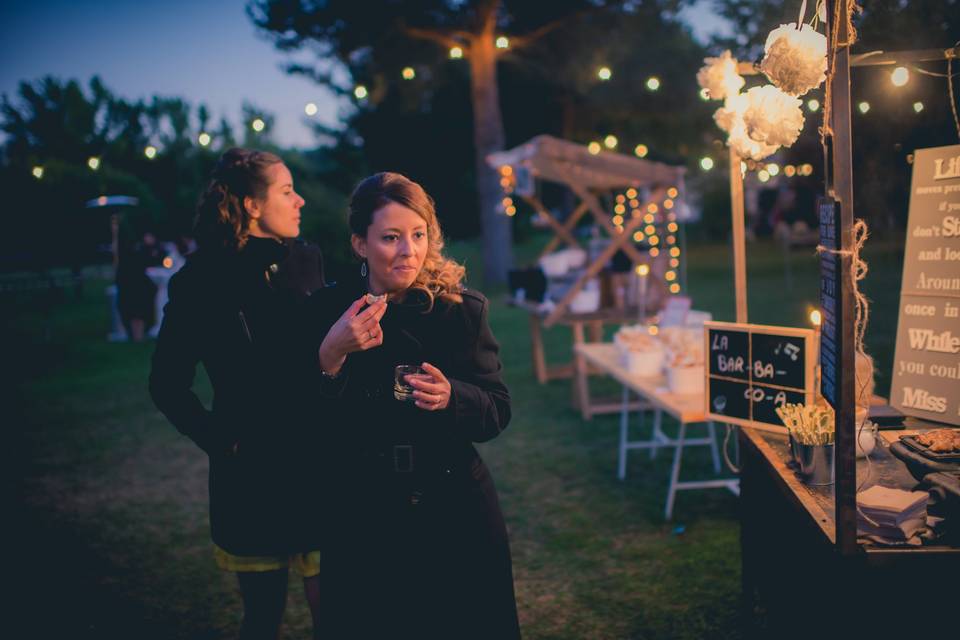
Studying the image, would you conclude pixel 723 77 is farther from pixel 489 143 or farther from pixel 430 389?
pixel 489 143

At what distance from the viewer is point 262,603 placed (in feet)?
7.63

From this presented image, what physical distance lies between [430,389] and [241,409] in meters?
0.75

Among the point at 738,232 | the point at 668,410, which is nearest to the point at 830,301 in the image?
the point at 738,232

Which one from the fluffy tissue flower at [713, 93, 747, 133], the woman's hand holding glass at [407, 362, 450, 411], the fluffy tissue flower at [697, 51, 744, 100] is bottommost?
the woman's hand holding glass at [407, 362, 450, 411]

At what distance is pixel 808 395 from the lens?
9.34 feet

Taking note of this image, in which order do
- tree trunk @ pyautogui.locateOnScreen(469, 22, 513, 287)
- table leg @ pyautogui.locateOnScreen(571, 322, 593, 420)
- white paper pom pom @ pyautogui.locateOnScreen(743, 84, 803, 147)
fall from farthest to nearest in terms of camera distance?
1. tree trunk @ pyautogui.locateOnScreen(469, 22, 513, 287)
2. table leg @ pyautogui.locateOnScreen(571, 322, 593, 420)
3. white paper pom pom @ pyautogui.locateOnScreen(743, 84, 803, 147)

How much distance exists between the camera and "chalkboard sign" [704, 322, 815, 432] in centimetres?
287

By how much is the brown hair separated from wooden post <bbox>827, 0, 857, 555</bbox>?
5.75ft

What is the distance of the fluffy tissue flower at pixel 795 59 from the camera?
2080 mm

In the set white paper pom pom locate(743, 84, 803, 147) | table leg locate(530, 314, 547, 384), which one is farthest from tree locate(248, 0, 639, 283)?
white paper pom pom locate(743, 84, 803, 147)

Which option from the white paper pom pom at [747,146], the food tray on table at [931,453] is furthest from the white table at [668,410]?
the white paper pom pom at [747,146]

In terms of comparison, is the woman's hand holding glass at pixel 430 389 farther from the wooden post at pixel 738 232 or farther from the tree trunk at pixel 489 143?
the tree trunk at pixel 489 143

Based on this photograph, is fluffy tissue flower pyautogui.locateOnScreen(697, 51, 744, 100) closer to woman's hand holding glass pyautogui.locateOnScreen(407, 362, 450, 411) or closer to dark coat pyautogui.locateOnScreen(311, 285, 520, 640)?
dark coat pyautogui.locateOnScreen(311, 285, 520, 640)

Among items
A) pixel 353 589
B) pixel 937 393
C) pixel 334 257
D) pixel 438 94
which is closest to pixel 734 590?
pixel 937 393
